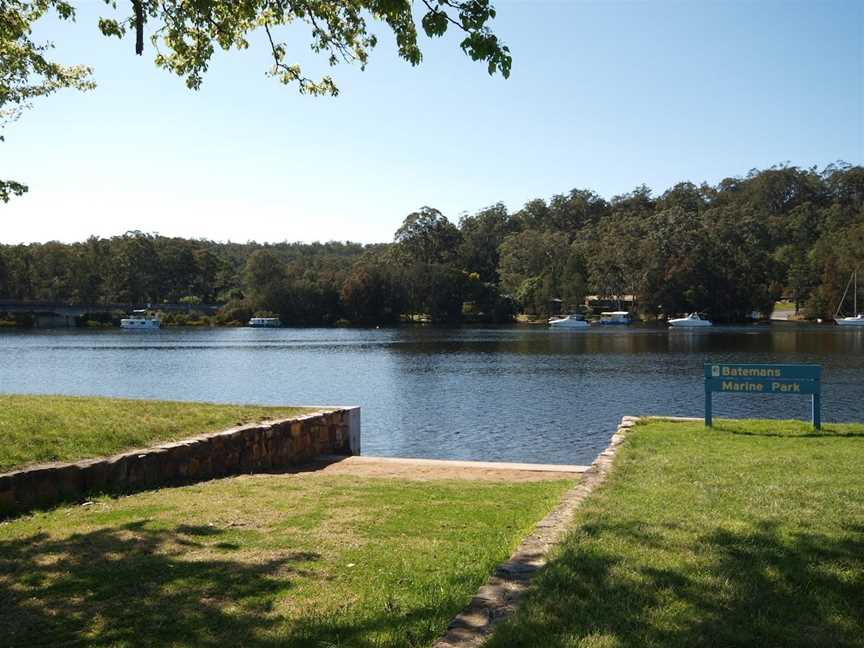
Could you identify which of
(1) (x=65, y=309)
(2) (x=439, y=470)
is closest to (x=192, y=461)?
(2) (x=439, y=470)

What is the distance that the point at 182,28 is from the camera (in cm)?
985

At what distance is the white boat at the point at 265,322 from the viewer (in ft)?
365

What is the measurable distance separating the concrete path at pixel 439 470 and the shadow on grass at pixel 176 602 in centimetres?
531

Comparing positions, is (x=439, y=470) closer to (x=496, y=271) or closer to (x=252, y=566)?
(x=252, y=566)

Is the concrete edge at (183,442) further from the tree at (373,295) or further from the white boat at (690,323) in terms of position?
the tree at (373,295)

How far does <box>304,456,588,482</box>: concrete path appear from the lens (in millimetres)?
11428

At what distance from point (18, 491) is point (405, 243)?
121 m

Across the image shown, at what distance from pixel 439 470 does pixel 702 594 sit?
752 centimetres

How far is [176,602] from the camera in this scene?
499cm

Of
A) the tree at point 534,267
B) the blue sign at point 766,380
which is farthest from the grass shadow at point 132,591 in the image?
the tree at point 534,267

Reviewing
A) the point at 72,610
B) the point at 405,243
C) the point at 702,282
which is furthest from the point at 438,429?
the point at 405,243

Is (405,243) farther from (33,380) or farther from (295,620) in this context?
(295,620)

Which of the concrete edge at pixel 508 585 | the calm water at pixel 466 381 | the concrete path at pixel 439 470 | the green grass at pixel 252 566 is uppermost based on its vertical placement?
the concrete edge at pixel 508 585

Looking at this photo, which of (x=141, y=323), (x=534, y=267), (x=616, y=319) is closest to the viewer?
(x=616, y=319)
